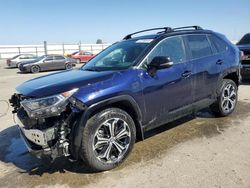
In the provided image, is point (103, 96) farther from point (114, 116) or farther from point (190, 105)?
point (190, 105)

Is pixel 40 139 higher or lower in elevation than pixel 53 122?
lower

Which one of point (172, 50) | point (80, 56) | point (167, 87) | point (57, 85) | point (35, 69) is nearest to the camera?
point (57, 85)

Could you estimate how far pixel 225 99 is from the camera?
19.3 ft

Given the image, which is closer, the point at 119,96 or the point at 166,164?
the point at 119,96

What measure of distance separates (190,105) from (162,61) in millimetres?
1280

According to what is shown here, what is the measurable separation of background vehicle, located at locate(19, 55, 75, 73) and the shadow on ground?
15935 mm

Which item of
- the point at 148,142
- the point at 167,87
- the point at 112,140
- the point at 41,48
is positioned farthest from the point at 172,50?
the point at 41,48

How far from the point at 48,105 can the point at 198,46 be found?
10.1 feet

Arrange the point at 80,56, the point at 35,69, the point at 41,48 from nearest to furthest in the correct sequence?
the point at 35,69 → the point at 80,56 → the point at 41,48

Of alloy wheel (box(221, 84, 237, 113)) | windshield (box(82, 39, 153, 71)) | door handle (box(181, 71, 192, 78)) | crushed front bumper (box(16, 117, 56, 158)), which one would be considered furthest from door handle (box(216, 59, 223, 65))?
crushed front bumper (box(16, 117, 56, 158))

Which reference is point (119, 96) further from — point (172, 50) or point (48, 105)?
point (172, 50)

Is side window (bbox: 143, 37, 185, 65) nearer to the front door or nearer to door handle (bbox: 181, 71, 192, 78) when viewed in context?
the front door

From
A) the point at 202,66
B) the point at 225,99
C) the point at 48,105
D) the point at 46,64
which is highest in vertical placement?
the point at 202,66

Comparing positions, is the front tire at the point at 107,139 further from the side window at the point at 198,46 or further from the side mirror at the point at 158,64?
the side window at the point at 198,46
